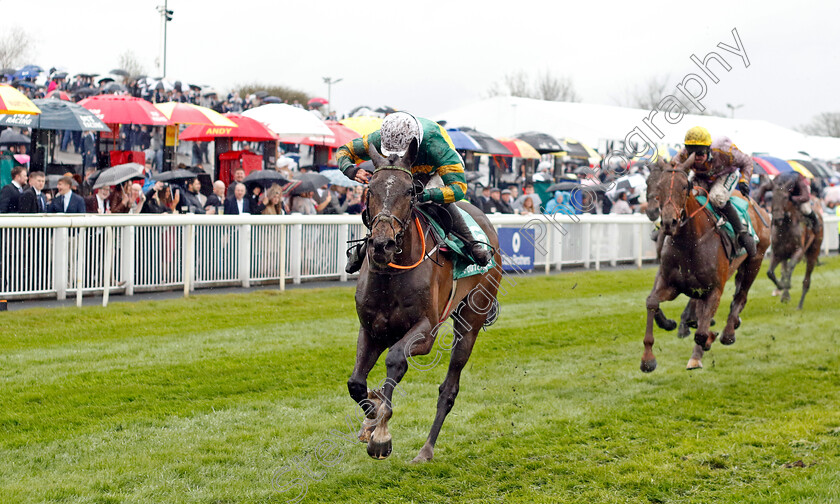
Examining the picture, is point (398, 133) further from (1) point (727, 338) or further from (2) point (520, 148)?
(2) point (520, 148)

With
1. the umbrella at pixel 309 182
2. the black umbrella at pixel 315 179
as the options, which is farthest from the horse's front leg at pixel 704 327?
the black umbrella at pixel 315 179

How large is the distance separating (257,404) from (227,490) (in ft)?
6.39

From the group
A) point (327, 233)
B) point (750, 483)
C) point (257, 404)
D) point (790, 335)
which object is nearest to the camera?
point (750, 483)

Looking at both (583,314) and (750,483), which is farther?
(583,314)

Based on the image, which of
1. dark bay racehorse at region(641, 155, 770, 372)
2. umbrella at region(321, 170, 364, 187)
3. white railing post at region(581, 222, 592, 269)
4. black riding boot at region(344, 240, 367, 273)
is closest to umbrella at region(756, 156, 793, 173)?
white railing post at region(581, 222, 592, 269)

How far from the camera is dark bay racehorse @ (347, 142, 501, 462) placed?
459cm

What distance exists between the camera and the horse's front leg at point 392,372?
4.59 metres

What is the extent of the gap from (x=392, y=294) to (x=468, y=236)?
0.90m

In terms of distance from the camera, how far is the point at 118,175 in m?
11.3

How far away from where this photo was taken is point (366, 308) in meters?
4.93

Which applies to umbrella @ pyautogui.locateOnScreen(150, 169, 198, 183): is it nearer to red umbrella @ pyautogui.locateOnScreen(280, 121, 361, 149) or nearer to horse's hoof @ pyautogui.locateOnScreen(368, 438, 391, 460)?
red umbrella @ pyautogui.locateOnScreen(280, 121, 361, 149)

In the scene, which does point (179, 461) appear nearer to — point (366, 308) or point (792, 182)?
point (366, 308)

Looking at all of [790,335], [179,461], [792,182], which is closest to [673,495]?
[179,461]

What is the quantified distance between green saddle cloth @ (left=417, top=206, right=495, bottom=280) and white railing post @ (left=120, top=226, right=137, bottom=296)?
18.3ft
